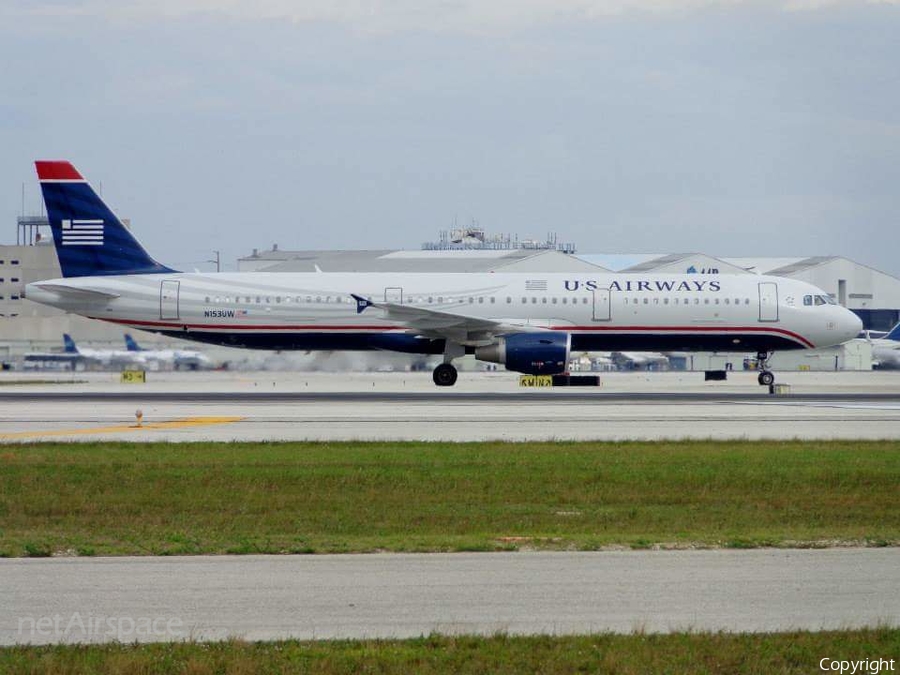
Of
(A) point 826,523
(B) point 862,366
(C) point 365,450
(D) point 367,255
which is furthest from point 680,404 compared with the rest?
(D) point 367,255

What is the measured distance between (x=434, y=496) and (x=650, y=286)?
2858cm

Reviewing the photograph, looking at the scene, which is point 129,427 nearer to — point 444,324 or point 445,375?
point 444,324

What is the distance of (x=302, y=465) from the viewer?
19.9 m

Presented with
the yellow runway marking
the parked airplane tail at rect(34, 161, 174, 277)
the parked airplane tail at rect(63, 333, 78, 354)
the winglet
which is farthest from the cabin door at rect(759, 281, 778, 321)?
the parked airplane tail at rect(63, 333, 78, 354)

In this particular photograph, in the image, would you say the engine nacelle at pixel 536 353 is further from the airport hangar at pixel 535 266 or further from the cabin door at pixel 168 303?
the airport hangar at pixel 535 266

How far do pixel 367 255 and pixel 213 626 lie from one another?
92.0 meters

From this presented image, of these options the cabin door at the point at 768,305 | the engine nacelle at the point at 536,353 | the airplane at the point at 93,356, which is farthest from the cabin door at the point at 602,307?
the airplane at the point at 93,356

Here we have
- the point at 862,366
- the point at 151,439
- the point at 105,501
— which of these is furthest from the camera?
the point at 862,366

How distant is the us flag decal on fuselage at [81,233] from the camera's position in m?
45.2

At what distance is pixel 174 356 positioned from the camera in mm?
59844

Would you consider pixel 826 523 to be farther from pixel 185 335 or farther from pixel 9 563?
pixel 185 335

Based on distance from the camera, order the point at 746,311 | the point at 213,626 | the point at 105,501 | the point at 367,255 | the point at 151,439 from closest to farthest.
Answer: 1. the point at 213,626
2. the point at 105,501
3. the point at 151,439
4. the point at 746,311
5. the point at 367,255

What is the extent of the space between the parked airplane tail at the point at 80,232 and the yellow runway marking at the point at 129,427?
55.6 feet

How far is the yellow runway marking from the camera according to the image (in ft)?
85.0
